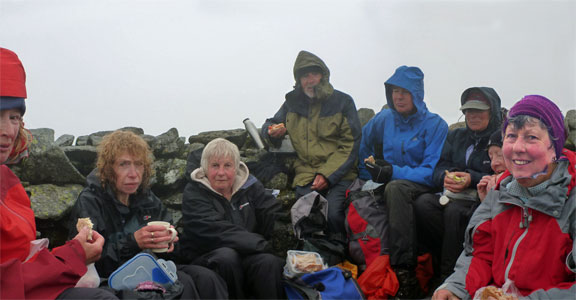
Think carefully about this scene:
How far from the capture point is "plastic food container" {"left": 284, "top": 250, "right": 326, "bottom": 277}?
4.79 metres

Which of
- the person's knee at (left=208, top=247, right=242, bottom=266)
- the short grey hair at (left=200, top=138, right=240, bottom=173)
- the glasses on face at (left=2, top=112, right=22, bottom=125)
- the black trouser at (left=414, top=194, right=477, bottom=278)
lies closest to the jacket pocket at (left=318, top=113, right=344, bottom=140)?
the black trouser at (left=414, top=194, right=477, bottom=278)

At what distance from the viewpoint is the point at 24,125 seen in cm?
338

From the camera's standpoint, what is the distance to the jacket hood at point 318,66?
6.68m

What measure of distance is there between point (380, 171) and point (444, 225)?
980 mm

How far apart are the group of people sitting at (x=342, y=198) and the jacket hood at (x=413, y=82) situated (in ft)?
0.06

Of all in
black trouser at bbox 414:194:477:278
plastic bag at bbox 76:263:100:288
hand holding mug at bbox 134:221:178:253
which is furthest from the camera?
black trouser at bbox 414:194:477:278

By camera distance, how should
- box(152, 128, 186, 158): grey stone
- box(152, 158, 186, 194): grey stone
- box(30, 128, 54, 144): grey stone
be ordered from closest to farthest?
box(30, 128, 54, 144): grey stone
box(152, 158, 186, 194): grey stone
box(152, 128, 186, 158): grey stone

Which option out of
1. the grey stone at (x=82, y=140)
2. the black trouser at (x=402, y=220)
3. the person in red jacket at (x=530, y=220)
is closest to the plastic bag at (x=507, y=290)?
the person in red jacket at (x=530, y=220)

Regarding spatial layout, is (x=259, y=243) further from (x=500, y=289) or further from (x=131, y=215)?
(x=500, y=289)

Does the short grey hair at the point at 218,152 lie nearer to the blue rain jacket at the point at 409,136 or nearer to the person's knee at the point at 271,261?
the person's knee at the point at 271,261

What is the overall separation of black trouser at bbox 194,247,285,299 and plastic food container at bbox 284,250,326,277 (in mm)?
99

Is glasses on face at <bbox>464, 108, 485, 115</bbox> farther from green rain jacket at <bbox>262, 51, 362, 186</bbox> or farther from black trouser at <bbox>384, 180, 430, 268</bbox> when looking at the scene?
green rain jacket at <bbox>262, 51, 362, 186</bbox>

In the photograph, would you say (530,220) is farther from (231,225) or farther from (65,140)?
(65,140)

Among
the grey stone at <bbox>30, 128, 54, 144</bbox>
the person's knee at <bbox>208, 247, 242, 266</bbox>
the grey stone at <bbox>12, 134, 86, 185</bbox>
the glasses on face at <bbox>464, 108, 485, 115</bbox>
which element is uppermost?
the glasses on face at <bbox>464, 108, 485, 115</bbox>
